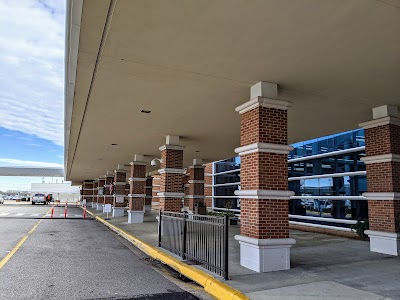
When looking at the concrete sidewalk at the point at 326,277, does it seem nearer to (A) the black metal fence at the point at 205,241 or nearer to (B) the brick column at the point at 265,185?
(A) the black metal fence at the point at 205,241

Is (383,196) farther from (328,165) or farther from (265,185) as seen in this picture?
(328,165)

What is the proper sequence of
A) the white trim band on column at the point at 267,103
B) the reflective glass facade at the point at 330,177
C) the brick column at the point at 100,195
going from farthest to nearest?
the brick column at the point at 100,195
the reflective glass facade at the point at 330,177
the white trim band on column at the point at 267,103

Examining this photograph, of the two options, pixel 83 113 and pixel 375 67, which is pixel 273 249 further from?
pixel 83 113

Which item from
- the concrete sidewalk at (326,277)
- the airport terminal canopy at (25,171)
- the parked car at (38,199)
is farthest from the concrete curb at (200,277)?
the airport terminal canopy at (25,171)

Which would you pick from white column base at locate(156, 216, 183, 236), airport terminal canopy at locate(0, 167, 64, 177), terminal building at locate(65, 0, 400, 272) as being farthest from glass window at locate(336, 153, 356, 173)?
airport terminal canopy at locate(0, 167, 64, 177)

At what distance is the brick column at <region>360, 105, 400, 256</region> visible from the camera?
1029 cm

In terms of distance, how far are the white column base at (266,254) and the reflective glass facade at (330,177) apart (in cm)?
807

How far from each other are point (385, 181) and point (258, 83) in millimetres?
5367

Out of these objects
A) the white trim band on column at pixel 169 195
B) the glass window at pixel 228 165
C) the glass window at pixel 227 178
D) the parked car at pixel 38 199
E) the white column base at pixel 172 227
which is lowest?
the parked car at pixel 38 199

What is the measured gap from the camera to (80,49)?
273 inches

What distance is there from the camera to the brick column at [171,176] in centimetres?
1620

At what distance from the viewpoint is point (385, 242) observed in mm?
10367

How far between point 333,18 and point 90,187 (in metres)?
58.1

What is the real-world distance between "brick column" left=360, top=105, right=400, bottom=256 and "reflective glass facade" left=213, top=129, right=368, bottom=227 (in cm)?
398
